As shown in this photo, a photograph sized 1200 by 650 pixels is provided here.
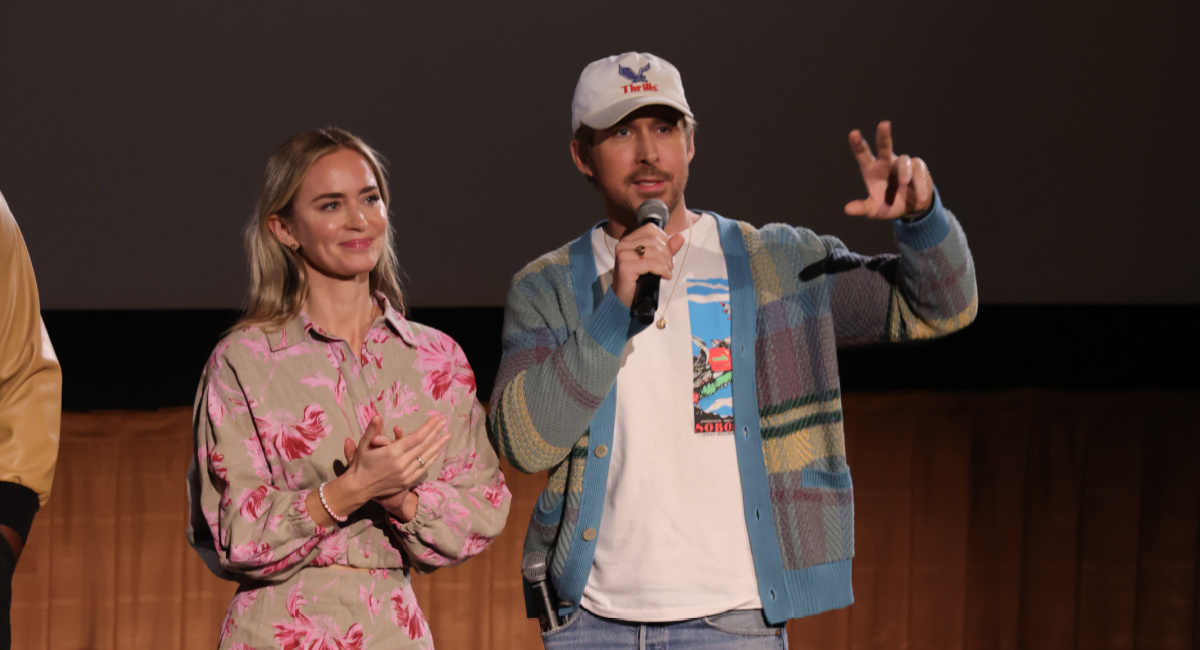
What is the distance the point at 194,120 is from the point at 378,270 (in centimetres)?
154

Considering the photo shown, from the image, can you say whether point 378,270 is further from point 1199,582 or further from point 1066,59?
point 1199,582

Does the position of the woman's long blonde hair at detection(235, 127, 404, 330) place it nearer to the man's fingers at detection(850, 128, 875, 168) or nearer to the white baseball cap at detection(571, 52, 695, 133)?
the white baseball cap at detection(571, 52, 695, 133)

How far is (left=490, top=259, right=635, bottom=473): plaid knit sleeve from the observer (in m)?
1.38

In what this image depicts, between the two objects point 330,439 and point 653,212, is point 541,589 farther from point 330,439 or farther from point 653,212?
point 653,212

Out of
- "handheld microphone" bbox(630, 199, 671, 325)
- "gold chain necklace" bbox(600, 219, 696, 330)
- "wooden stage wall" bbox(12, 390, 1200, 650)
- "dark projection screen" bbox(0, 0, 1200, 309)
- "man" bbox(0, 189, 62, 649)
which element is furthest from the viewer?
"wooden stage wall" bbox(12, 390, 1200, 650)

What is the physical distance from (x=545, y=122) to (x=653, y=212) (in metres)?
1.63

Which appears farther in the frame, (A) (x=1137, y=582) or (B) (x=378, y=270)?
(A) (x=1137, y=582)

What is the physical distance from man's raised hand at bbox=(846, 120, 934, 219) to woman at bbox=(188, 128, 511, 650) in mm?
629

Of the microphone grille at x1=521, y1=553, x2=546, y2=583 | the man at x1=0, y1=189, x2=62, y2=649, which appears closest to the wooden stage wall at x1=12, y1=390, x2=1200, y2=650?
the microphone grille at x1=521, y1=553, x2=546, y2=583

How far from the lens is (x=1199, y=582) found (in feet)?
11.5

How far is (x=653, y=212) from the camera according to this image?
145 cm

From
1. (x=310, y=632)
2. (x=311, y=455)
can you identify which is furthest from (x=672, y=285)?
(x=310, y=632)

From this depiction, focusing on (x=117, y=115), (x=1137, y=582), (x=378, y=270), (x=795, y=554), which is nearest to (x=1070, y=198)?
(x=1137, y=582)

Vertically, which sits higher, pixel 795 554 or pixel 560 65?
pixel 560 65
